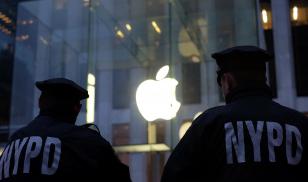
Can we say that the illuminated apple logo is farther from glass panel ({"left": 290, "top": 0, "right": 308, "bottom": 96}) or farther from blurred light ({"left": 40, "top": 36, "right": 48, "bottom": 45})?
glass panel ({"left": 290, "top": 0, "right": 308, "bottom": 96})

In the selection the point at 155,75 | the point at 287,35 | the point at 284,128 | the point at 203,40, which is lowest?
the point at 284,128

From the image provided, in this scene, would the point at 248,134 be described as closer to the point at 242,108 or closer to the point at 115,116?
the point at 242,108

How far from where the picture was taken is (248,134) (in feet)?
8.75

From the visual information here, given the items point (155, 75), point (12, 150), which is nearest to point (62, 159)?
point (12, 150)

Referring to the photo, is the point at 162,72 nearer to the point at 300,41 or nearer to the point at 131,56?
the point at 131,56

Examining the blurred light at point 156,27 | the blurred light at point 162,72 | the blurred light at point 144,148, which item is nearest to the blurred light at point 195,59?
the blurred light at point 162,72

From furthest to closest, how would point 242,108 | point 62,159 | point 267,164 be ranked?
point 62,159
point 242,108
point 267,164

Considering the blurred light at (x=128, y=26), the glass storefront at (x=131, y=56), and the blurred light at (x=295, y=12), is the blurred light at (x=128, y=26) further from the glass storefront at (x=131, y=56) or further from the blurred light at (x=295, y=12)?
the blurred light at (x=295, y=12)

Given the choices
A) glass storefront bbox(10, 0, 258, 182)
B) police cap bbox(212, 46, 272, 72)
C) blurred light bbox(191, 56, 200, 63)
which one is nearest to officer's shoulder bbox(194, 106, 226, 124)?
police cap bbox(212, 46, 272, 72)

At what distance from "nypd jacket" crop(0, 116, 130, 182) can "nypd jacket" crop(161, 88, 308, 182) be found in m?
0.59

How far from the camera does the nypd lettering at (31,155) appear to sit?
313 cm

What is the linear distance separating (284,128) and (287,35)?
48.7 feet

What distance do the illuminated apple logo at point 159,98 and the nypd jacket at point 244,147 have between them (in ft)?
22.7

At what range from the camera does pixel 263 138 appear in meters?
2.65
